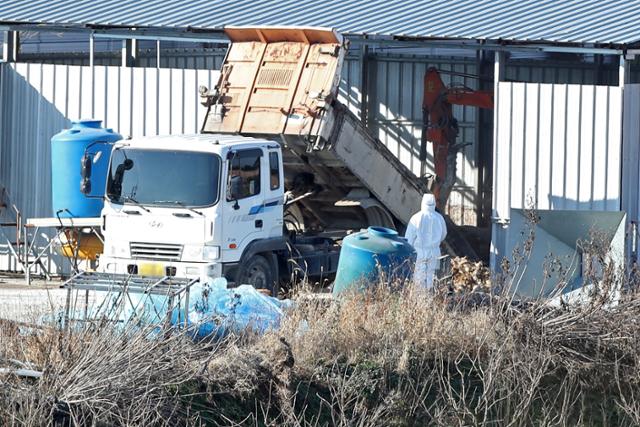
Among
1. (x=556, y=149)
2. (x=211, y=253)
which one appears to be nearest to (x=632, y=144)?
(x=556, y=149)

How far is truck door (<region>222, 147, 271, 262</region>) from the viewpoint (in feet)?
51.1

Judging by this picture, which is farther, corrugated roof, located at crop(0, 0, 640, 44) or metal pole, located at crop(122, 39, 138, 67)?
metal pole, located at crop(122, 39, 138, 67)

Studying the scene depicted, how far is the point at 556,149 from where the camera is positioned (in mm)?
18469

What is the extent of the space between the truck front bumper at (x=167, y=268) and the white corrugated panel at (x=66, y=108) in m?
4.41

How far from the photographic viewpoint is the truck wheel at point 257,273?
1583cm

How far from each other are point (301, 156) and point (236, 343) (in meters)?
6.80

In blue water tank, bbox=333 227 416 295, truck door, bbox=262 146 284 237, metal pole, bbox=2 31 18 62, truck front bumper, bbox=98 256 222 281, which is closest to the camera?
blue water tank, bbox=333 227 416 295

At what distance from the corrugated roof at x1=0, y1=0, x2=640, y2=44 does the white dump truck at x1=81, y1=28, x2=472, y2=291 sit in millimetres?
2546

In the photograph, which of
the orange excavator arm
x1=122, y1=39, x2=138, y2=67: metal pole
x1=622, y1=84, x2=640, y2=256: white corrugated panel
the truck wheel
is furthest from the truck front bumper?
the orange excavator arm

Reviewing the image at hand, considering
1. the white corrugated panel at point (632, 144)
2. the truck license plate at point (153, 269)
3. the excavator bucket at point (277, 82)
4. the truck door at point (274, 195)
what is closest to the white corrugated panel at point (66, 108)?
the excavator bucket at point (277, 82)

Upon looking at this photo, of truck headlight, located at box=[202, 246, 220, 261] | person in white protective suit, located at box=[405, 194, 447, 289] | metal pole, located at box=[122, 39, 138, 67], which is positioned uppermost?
metal pole, located at box=[122, 39, 138, 67]

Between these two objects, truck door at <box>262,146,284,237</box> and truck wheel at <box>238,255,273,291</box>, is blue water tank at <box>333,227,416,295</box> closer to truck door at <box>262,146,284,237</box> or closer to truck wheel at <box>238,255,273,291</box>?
truck wheel at <box>238,255,273,291</box>

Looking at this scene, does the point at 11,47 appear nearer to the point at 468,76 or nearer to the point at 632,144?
the point at 468,76

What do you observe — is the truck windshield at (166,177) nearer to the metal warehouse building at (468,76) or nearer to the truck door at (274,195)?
the truck door at (274,195)
